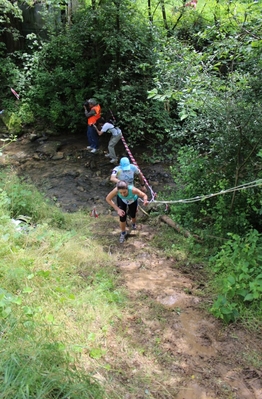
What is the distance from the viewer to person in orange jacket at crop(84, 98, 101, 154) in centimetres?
888

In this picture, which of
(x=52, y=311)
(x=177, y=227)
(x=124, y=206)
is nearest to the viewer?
(x=52, y=311)

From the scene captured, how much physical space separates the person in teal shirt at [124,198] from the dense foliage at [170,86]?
959mm

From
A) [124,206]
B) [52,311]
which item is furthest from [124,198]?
[52,311]

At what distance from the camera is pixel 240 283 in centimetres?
374

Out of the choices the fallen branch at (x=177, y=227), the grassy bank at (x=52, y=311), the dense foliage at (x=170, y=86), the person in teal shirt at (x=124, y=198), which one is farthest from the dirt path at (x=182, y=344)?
the dense foliage at (x=170, y=86)

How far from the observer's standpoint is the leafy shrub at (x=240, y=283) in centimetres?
348

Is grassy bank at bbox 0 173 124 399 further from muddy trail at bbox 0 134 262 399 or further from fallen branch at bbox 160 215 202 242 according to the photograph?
fallen branch at bbox 160 215 202 242

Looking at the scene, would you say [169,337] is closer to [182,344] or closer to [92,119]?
[182,344]

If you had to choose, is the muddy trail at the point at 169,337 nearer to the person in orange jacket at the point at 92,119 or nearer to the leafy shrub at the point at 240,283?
the leafy shrub at the point at 240,283

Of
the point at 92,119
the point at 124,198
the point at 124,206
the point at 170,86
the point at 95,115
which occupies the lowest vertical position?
the point at 124,206

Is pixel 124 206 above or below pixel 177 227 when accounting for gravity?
above

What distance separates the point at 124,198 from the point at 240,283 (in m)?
2.41

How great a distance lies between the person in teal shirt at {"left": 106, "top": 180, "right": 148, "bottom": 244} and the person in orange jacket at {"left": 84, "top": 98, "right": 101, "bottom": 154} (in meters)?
4.09

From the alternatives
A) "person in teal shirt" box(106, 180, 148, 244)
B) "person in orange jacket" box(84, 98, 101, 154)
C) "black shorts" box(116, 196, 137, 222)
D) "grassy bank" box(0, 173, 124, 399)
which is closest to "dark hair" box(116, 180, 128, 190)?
"person in teal shirt" box(106, 180, 148, 244)
